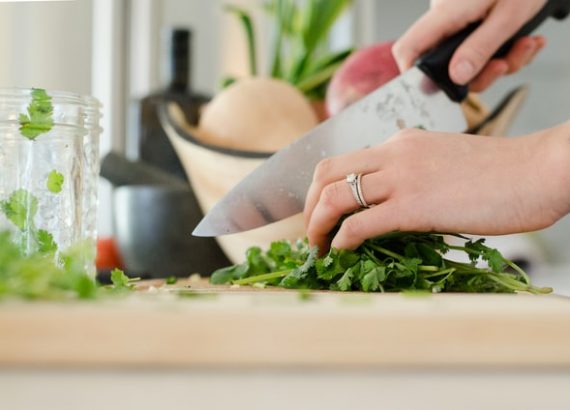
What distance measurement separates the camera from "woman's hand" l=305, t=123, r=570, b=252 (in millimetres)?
806

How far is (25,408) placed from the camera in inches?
17.7

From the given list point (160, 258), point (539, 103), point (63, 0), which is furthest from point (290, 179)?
point (539, 103)

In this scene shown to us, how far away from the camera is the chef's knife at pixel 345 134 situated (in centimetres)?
99

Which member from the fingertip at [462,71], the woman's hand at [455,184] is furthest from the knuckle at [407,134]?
the fingertip at [462,71]

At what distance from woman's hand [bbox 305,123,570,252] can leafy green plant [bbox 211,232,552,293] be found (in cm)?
2

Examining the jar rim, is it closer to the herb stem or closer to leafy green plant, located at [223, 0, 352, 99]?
the herb stem

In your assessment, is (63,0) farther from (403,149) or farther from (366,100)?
(403,149)

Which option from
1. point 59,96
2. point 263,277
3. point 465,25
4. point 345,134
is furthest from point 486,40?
point 59,96

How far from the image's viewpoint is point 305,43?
2.15m

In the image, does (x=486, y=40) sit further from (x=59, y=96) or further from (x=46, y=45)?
(x=46, y=45)

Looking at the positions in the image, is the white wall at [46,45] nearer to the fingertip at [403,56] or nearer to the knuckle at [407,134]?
the fingertip at [403,56]

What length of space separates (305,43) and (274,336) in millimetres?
1746

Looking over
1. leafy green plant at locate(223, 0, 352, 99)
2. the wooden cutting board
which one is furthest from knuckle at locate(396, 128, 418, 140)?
leafy green plant at locate(223, 0, 352, 99)

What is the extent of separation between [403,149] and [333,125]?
229mm
